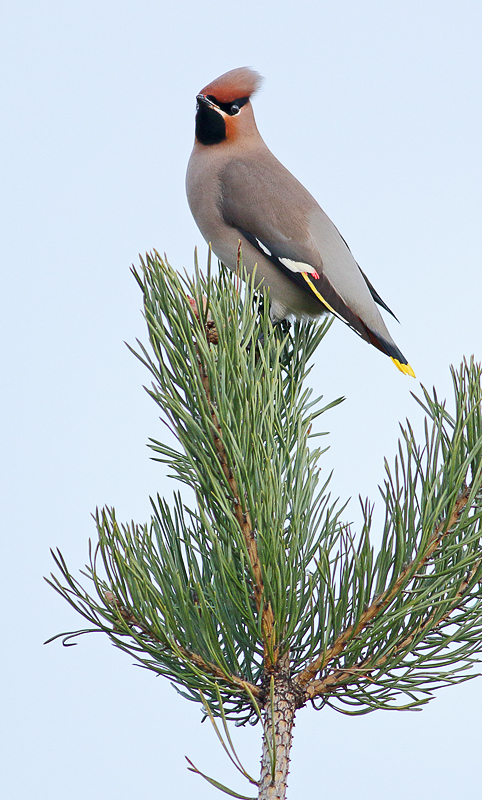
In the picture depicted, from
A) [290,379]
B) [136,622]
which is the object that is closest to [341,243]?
[290,379]

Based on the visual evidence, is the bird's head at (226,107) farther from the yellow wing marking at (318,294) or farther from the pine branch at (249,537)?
the pine branch at (249,537)

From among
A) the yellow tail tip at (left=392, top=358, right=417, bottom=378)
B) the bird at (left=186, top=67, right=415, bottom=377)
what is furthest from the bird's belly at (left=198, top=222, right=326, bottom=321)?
the yellow tail tip at (left=392, top=358, right=417, bottom=378)

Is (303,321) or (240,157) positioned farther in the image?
(240,157)

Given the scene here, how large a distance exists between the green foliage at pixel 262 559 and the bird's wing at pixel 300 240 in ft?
4.16

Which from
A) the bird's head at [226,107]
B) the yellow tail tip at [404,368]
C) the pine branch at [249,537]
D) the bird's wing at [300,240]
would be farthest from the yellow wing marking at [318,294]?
the pine branch at [249,537]

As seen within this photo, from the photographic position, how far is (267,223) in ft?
10.9

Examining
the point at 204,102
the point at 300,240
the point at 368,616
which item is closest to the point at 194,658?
the point at 368,616

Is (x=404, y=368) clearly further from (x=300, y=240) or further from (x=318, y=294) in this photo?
(x=300, y=240)

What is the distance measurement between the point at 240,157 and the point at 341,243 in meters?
0.70

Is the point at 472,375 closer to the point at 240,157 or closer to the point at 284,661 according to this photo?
the point at 284,661

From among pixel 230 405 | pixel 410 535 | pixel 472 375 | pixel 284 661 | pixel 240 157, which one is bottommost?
pixel 284 661

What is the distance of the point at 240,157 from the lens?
12.1 ft

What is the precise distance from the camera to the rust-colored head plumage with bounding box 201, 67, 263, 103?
3.68m

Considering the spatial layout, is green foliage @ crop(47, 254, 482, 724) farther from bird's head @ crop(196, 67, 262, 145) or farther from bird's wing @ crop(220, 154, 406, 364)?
bird's head @ crop(196, 67, 262, 145)
